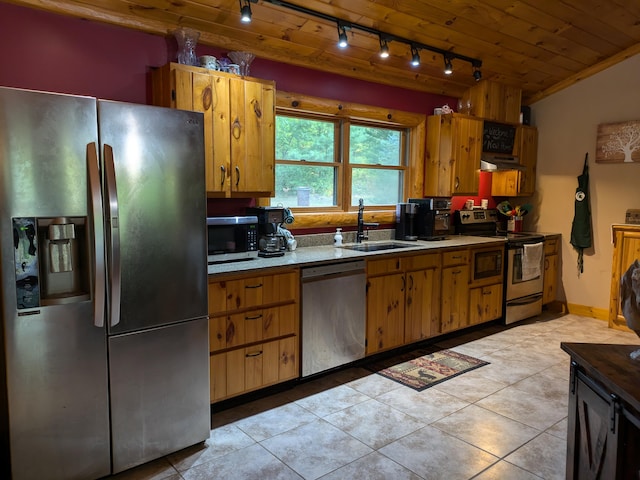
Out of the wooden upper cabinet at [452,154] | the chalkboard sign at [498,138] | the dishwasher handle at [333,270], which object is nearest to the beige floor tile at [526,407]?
the dishwasher handle at [333,270]

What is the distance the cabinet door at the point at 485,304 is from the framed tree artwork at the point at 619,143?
6.07ft

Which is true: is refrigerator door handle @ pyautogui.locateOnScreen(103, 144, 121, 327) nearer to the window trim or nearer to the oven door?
the window trim

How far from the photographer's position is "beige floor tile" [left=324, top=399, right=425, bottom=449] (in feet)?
8.47

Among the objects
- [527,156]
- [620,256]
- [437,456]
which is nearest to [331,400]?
[437,456]

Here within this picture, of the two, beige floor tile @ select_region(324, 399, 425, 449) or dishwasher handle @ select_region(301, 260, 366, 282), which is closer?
beige floor tile @ select_region(324, 399, 425, 449)

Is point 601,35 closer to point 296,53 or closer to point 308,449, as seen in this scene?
point 296,53

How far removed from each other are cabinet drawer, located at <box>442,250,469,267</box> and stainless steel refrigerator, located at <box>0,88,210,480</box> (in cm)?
241

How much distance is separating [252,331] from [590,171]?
14.0ft

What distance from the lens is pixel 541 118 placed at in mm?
5461

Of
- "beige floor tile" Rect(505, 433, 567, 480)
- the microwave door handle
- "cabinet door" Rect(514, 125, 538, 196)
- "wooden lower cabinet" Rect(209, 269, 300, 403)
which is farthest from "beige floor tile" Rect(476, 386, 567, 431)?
"cabinet door" Rect(514, 125, 538, 196)

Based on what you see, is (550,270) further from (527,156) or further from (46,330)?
(46,330)

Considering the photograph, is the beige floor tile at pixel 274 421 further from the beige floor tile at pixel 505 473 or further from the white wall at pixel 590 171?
the white wall at pixel 590 171

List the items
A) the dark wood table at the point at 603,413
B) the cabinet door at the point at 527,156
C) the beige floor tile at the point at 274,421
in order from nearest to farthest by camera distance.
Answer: the dark wood table at the point at 603,413
the beige floor tile at the point at 274,421
the cabinet door at the point at 527,156

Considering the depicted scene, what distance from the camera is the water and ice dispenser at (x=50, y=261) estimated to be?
6.17 ft
